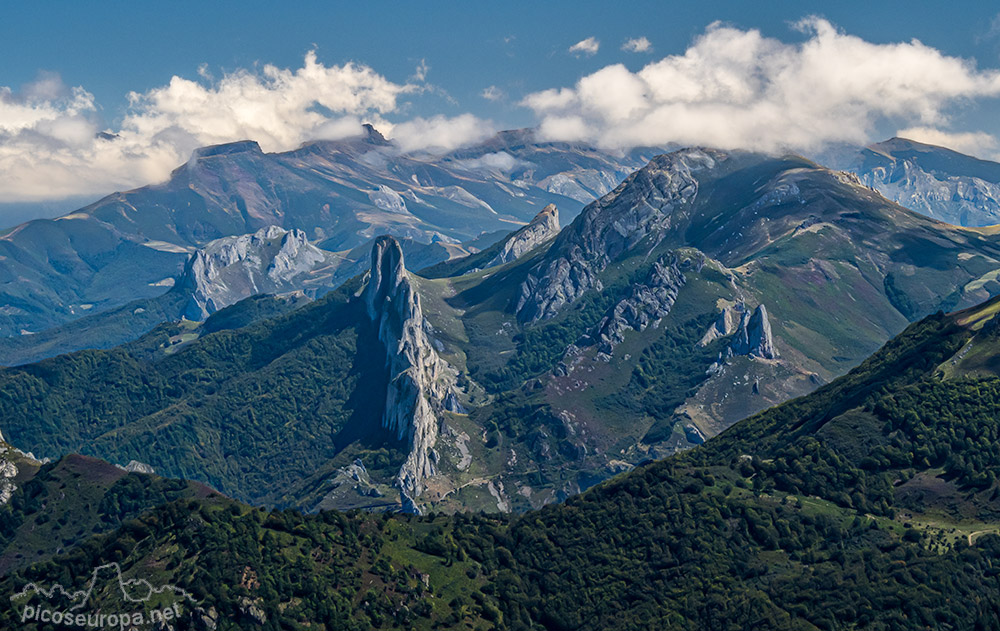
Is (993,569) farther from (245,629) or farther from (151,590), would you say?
(151,590)

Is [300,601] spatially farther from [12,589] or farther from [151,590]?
[12,589]

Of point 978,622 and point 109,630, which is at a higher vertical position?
point 109,630

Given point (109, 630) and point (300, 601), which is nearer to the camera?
point (109, 630)

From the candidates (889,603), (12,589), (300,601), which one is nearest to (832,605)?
(889,603)

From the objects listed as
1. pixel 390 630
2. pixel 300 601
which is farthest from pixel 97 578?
pixel 390 630

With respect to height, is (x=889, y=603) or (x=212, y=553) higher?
(x=212, y=553)

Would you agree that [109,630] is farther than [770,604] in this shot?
No
